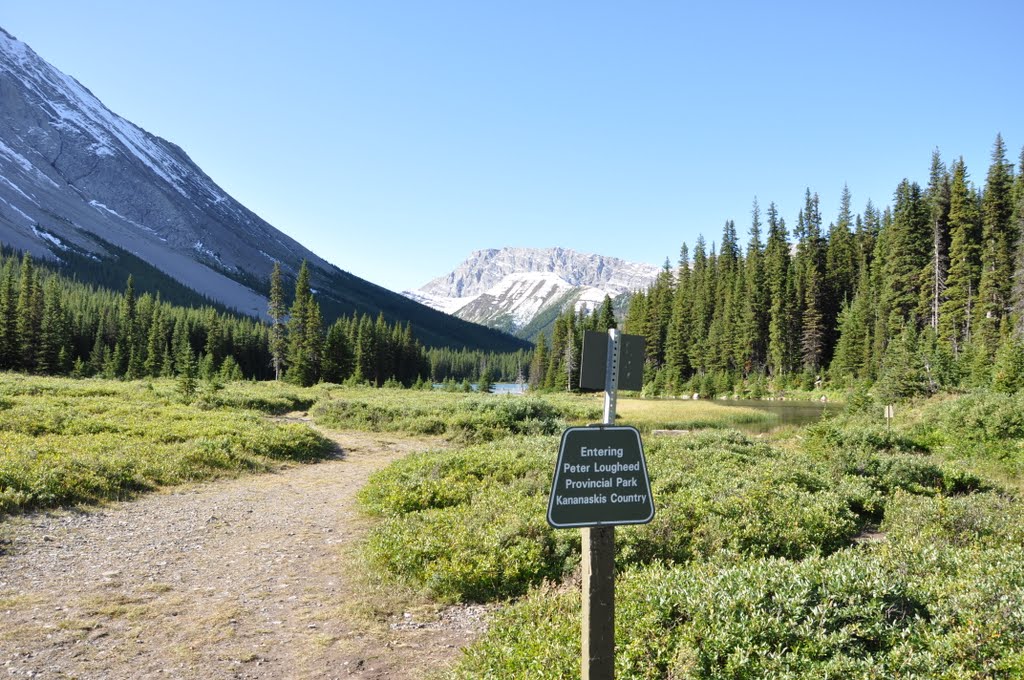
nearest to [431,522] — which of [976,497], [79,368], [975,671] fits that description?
[975,671]

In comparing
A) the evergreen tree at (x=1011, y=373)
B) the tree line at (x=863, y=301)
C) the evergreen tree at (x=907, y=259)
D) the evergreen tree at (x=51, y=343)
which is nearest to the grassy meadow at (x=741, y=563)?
the evergreen tree at (x=1011, y=373)

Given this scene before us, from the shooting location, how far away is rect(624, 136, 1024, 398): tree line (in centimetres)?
4725

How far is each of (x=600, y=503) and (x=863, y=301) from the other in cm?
8511

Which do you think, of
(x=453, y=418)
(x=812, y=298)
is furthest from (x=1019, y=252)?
(x=453, y=418)

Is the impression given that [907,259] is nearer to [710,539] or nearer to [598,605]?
[710,539]

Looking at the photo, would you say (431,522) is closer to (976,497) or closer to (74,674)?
(74,674)

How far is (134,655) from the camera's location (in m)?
6.39

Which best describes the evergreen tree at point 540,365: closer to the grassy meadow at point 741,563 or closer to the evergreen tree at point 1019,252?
the evergreen tree at point 1019,252

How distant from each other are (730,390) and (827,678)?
259 ft

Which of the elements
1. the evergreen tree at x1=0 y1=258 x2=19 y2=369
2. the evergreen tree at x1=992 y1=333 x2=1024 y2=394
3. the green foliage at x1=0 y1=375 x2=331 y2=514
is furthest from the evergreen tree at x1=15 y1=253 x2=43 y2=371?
the evergreen tree at x1=992 y1=333 x2=1024 y2=394

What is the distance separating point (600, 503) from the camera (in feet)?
13.3

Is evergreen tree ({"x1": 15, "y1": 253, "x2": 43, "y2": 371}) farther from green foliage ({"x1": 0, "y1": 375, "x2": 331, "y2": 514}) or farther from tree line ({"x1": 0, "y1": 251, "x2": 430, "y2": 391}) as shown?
green foliage ({"x1": 0, "y1": 375, "x2": 331, "y2": 514})

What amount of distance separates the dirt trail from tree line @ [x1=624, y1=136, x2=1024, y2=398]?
36019 mm

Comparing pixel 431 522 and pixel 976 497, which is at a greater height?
pixel 976 497
